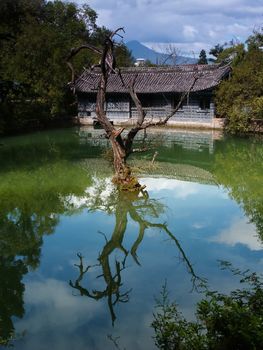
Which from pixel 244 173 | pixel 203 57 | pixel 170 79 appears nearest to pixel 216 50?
pixel 203 57

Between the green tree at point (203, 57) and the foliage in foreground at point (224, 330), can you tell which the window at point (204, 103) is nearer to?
the foliage in foreground at point (224, 330)

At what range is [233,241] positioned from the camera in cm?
991

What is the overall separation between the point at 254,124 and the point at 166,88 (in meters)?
7.22

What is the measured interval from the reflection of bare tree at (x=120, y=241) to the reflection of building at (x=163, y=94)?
17629 mm

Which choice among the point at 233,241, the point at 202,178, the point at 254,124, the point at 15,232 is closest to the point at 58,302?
the point at 15,232

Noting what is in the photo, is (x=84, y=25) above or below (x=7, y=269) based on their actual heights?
above

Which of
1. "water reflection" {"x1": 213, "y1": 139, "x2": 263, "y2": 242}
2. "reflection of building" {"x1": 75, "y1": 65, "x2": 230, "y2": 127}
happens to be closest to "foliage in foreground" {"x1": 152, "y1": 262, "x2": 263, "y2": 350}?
"water reflection" {"x1": 213, "y1": 139, "x2": 263, "y2": 242}

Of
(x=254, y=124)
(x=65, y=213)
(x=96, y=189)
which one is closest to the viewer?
(x=65, y=213)

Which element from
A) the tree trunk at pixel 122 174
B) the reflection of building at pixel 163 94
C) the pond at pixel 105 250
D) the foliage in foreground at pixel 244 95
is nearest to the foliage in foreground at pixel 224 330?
the pond at pixel 105 250

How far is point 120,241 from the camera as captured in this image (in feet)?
32.7

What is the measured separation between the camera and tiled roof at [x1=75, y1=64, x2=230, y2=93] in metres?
30.1

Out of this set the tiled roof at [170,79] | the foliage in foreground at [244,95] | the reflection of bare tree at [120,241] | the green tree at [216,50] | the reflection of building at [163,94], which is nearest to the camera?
the reflection of bare tree at [120,241]

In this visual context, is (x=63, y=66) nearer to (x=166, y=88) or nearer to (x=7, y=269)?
(x=166, y=88)

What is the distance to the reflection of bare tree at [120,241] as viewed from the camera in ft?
24.9
